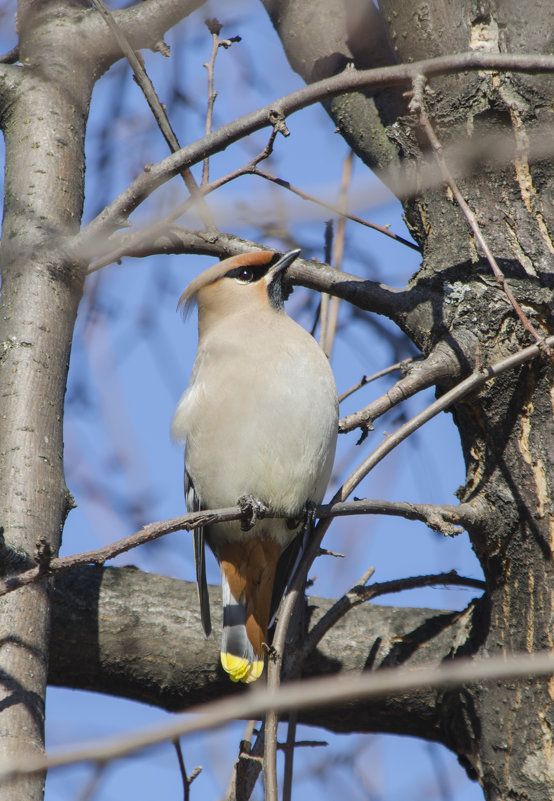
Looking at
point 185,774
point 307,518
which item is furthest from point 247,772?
point 307,518

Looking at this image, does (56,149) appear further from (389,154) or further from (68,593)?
(68,593)

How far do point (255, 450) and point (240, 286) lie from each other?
96 centimetres

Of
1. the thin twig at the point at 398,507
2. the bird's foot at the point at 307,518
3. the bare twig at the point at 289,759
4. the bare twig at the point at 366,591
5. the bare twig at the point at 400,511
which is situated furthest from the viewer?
the bird's foot at the point at 307,518

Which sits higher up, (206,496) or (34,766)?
(206,496)

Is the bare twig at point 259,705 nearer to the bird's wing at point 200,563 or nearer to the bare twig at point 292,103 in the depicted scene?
the bare twig at point 292,103

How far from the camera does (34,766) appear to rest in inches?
39.0

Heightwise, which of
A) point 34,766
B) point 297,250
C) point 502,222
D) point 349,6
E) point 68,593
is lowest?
point 34,766

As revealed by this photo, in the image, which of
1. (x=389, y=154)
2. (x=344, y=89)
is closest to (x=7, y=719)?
(x=344, y=89)

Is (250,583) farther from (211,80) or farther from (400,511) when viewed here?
(211,80)

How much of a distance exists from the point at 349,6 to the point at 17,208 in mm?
1574

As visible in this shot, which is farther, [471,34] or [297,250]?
[297,250]

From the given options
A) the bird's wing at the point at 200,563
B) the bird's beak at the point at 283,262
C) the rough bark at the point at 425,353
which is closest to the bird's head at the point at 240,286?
the bird's beak at the point at 283,262

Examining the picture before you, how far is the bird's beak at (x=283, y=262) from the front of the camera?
11.4 feet

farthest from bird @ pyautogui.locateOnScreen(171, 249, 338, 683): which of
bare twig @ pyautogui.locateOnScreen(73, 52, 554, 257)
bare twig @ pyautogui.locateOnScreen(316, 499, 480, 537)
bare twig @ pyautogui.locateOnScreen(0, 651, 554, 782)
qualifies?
bare twig @ pyautogui.locateOnScreen(0, 651, 554, 782)
